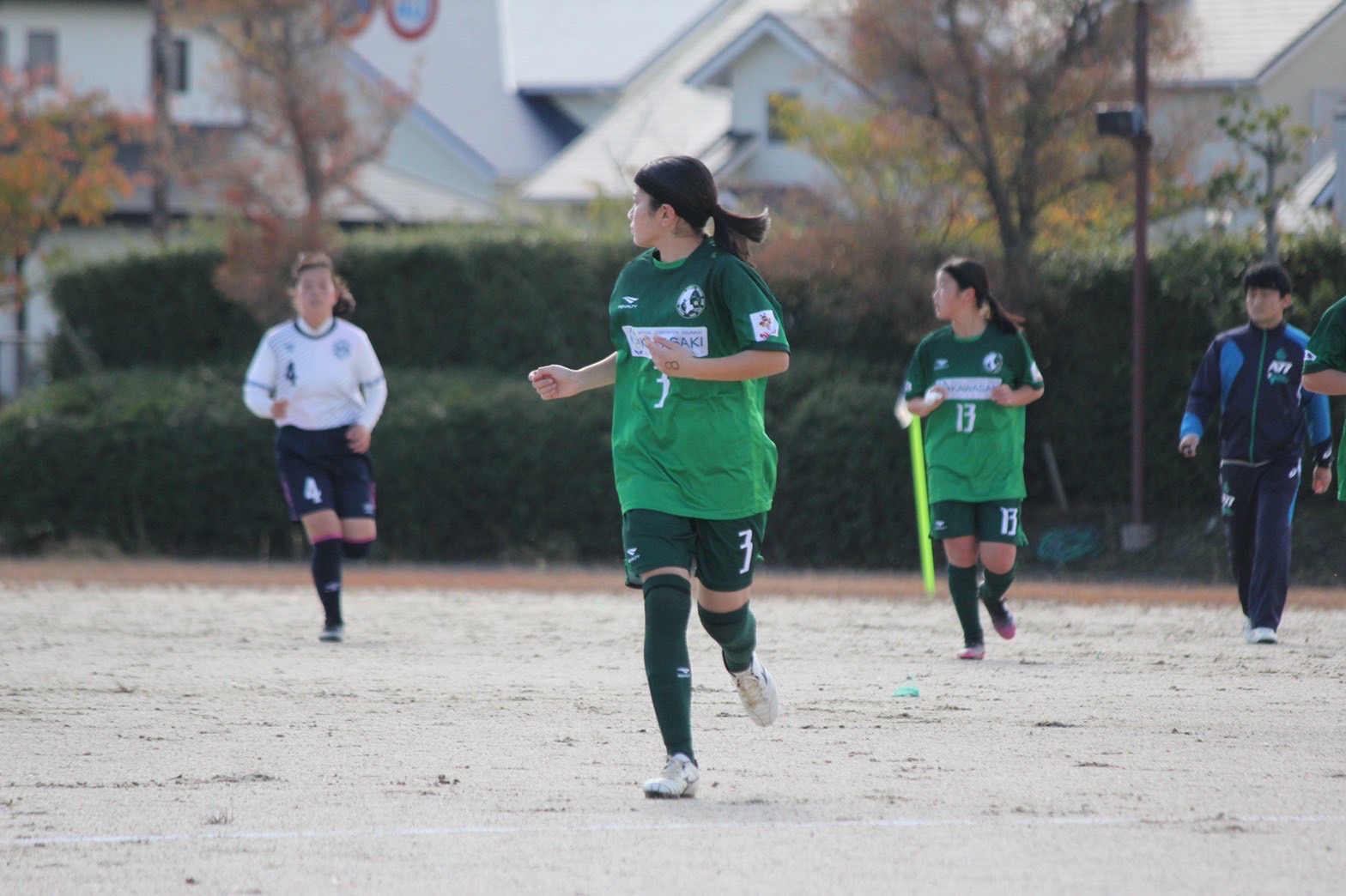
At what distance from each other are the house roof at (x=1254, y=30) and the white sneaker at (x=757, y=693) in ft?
69.3

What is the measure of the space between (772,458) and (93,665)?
181 inches

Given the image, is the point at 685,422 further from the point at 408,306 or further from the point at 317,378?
the point at 408,306

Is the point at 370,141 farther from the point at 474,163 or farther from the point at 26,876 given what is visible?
the point at 26,876

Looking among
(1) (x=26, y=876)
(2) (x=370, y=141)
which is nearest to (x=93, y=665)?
(1) (x=26, y=876)

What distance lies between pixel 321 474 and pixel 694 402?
4.95 meters

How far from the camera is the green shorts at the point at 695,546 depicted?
521cm

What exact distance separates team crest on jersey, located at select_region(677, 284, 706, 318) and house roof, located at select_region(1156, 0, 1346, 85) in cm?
2120

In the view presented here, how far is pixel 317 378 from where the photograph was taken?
383 inches

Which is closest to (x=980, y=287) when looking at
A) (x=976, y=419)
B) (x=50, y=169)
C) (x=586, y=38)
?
(x=976, y=419)

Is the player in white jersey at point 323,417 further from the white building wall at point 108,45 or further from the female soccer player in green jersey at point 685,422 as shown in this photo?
the white building wall at point 108,45

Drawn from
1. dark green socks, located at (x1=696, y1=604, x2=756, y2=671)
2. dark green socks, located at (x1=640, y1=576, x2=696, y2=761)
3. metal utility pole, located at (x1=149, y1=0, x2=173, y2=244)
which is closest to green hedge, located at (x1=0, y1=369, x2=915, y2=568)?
metal utility pole, located at (x1=149, y1=0, x2=173, y2=244)

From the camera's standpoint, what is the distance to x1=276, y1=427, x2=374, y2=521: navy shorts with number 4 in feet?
31.8

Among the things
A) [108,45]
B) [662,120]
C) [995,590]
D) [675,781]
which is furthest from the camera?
[662,120]

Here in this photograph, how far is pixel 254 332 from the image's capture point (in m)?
20.8
